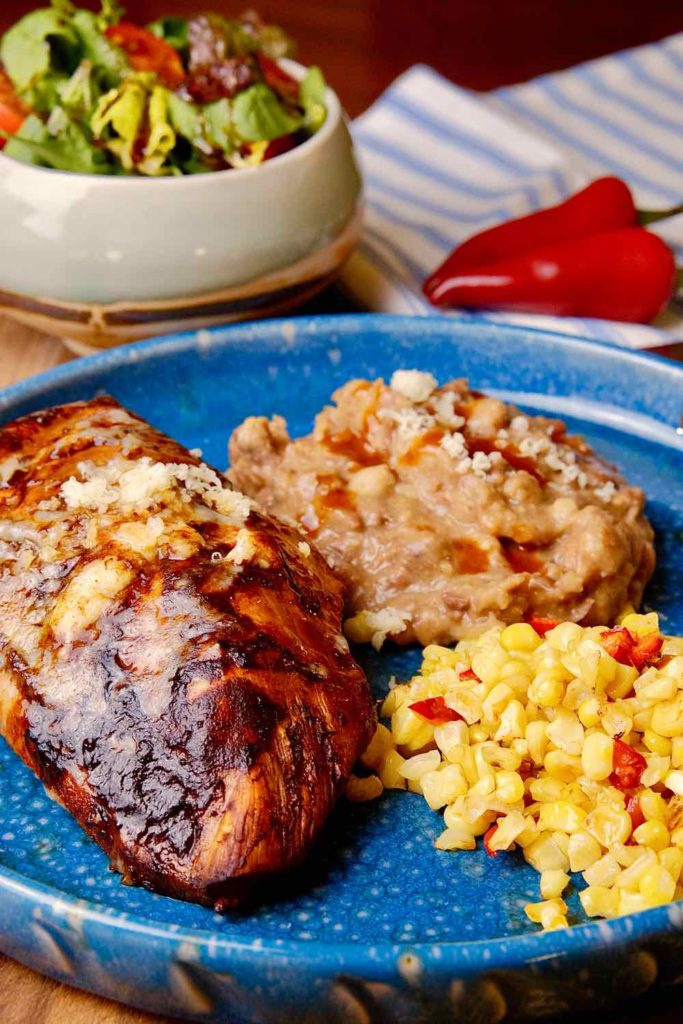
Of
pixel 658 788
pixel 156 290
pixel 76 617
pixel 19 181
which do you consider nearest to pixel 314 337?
pixel 156 290

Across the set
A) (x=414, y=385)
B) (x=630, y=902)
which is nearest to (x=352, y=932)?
(x=630, y=902)

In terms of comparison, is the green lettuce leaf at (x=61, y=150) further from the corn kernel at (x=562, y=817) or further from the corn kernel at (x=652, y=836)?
the corn kernel at (x=652, y=836)

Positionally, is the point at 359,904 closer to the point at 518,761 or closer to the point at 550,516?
the point at 518,761

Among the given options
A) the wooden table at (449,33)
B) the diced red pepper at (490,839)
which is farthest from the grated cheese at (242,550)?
the wooden table at (449,33)

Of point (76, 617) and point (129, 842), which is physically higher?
point (76, 617)

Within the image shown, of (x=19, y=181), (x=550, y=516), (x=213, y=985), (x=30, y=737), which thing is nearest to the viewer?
(x=213, y=985)

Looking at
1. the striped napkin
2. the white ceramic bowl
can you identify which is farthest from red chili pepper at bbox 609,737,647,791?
the striped napkin
